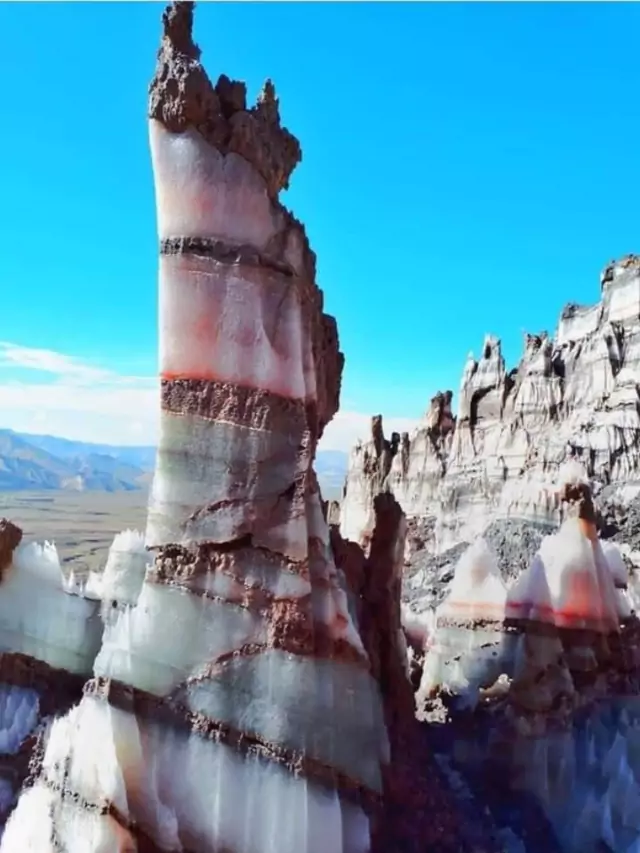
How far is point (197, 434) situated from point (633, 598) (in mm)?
10277

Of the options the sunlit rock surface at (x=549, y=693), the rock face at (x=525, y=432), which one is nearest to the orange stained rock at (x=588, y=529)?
the sunlit rock surface at (x=549, y=693)

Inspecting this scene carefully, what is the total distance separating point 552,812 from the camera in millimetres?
7199

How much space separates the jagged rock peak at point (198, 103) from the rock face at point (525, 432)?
949 inches

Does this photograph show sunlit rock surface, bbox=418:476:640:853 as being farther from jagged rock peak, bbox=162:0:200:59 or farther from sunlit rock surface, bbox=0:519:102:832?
jagged rock peak, bbox=162:0:200:59

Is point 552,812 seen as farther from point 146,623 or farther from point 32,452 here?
point 32,452

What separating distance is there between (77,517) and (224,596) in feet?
312

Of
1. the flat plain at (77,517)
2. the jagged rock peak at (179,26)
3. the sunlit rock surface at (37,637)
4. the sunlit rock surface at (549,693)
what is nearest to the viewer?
the jagged rock peak at (179,26)

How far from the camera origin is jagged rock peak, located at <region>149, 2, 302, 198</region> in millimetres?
5484

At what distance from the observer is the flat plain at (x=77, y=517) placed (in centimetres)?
6188

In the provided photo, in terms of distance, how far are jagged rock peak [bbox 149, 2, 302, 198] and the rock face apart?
24.1 meters

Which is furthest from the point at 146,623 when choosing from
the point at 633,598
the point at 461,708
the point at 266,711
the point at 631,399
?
the point at 631,399

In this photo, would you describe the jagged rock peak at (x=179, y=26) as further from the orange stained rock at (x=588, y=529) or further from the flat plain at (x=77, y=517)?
the flat plain at (x=77, y=517)

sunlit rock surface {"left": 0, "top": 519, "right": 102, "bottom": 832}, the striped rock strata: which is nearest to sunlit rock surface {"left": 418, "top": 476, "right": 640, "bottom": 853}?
the striped rock strata

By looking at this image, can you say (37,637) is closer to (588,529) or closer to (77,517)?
(588,529)
